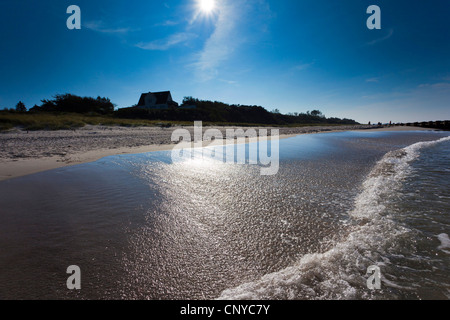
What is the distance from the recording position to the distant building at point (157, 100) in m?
53.0

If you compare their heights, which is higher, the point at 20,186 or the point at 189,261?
the point at 20,186

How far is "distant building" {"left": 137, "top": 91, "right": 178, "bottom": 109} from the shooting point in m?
53.0

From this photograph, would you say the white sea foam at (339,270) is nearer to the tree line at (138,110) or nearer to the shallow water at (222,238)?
the shallow water at (222,238)

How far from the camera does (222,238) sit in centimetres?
268

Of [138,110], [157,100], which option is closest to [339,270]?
[138,110]

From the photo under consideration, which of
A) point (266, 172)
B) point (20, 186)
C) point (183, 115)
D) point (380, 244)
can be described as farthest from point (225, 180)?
point (183, 115)

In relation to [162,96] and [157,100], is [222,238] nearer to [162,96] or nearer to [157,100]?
[162,96]

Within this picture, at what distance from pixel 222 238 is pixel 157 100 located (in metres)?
57.7

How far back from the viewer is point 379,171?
6.48 meters

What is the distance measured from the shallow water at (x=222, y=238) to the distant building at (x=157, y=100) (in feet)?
171

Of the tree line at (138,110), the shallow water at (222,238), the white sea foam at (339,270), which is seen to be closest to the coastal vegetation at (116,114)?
the tree line at (138,110)

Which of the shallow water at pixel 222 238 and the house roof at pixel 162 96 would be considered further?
the house roof at pixel 162 96

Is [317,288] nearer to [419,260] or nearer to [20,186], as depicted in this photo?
[419,260]

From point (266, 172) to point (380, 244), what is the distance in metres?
3.83
